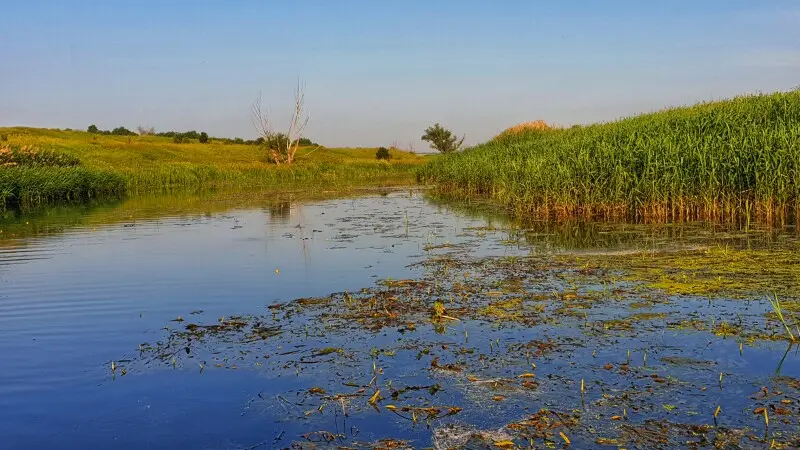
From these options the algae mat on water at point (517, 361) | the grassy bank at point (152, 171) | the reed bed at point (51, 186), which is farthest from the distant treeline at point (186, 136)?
the algae mat on water at point (517, 361)

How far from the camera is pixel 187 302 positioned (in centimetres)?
977

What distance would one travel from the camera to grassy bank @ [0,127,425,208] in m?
31.5

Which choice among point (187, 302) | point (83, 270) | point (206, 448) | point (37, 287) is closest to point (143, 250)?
point (83, 270)

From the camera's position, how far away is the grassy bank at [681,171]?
15242mm

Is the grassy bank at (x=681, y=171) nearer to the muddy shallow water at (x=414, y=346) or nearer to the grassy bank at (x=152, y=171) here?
the muddy shallow water at (x=414, y=346)

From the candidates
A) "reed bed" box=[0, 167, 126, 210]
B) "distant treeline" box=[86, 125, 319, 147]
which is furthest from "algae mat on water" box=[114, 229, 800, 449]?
"distant treeline" box=[86, 125, 319, 147]

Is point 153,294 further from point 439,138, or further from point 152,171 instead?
point 439,138

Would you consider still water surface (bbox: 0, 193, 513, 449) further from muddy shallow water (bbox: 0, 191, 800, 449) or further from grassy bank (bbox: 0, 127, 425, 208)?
grassy bank (bbox: 0, 127, 425, 208)

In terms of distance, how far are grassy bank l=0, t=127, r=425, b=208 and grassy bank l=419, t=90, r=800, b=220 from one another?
22.0 meters

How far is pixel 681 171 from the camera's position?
52.5ft

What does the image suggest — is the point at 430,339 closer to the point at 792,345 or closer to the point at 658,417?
the point at 658,417

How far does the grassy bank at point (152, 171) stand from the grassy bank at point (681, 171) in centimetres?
2197

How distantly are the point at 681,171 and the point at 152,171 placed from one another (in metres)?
36.8

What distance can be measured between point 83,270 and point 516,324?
8.73 meters
